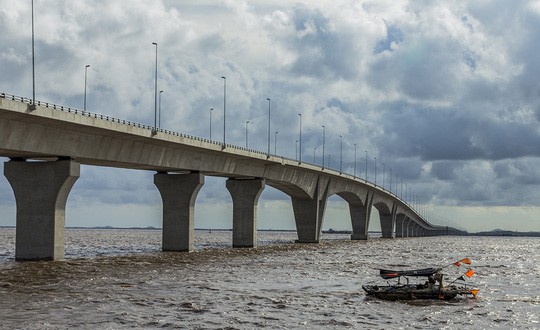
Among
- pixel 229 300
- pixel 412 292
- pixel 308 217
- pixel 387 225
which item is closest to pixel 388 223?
pixel 387 225

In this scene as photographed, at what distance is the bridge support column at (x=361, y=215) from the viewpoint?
152m

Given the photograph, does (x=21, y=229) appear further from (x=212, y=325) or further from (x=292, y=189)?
(x=292, y=189)

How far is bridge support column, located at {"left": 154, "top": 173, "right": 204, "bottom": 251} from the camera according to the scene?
3086 inches

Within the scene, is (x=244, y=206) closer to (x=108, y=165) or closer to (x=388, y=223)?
(x=108, y=165)

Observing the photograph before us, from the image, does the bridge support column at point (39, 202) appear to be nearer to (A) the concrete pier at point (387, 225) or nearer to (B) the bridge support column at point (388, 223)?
(B) the bridge support column at point (388, 223)

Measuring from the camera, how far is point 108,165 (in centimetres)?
6831

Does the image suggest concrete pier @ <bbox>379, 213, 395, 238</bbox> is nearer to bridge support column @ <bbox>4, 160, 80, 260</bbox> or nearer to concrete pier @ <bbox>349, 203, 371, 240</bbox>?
concrete pier @ <bbox>349, 203, 371, 240</bbox>

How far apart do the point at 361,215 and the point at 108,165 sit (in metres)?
90.3

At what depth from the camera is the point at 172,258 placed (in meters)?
69.1

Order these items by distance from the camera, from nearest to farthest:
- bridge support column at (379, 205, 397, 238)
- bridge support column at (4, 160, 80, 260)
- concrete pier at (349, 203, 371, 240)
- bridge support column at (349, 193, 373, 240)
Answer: bridge support column at (4, 160, 80, 260), bridge support column at (349, 193, 373, 240), concrete pier at (349, 203, 371, 240), bridge support column at (379, 205, 397, 238)

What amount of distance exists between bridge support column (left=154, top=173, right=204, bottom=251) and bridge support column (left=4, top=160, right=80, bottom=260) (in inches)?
839

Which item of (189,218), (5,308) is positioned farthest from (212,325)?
(189,218)

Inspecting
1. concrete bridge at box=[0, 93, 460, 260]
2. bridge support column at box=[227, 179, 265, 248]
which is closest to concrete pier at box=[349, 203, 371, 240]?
concrete bridge at box=[0, 93, 460, 260]

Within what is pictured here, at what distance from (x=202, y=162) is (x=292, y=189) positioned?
114 feet
